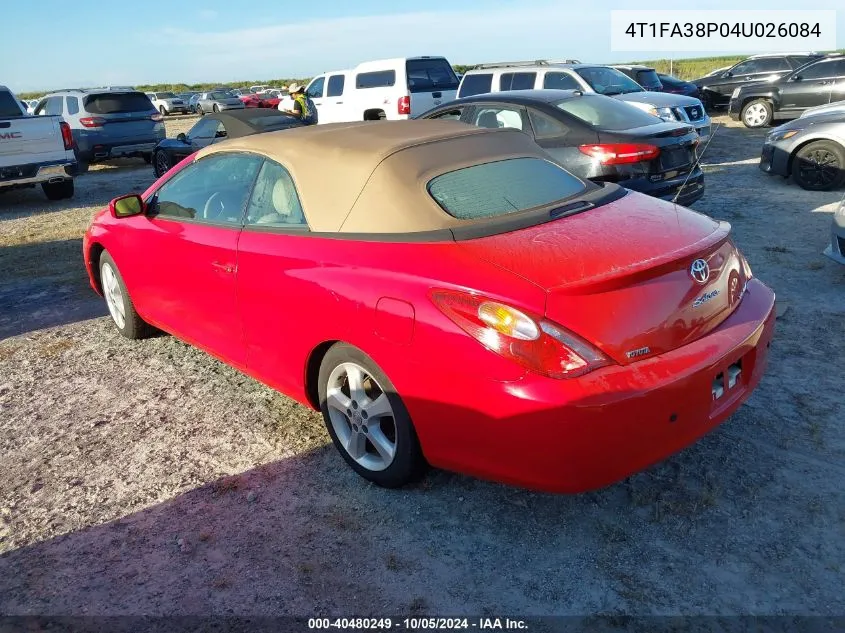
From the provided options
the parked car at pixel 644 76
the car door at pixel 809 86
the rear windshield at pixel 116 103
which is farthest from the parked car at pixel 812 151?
the rear windshield at pixel 116 103

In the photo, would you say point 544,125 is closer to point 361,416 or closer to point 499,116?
point 499,116

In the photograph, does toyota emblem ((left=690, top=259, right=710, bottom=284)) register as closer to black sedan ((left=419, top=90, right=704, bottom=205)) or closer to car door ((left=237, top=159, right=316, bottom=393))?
car door ((left=237, top=159, right=316, bottom=393))

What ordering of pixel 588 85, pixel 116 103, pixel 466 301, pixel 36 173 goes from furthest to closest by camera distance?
pixel 116 103
pixel 588 85
pixel 36 173
pixel 466 301

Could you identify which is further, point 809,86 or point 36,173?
point 809,86

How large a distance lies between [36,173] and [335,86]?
8268mm

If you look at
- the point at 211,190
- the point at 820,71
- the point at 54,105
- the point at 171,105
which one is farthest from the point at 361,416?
the point at 171,105

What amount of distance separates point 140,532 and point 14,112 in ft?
35.5

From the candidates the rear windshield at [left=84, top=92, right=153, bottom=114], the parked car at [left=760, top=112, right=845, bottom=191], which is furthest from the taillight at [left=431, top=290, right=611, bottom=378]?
the rear windshield at [left=84, top=92, right=153, bottom=114]

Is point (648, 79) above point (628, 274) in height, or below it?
above

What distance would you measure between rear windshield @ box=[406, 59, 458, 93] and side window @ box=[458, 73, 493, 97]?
199 centimetres

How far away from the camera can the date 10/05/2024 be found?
94.3 inches

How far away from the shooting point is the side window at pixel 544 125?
23.4 feet

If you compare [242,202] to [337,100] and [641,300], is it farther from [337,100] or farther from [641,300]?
[337,100]

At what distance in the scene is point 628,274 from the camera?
2586 mm
